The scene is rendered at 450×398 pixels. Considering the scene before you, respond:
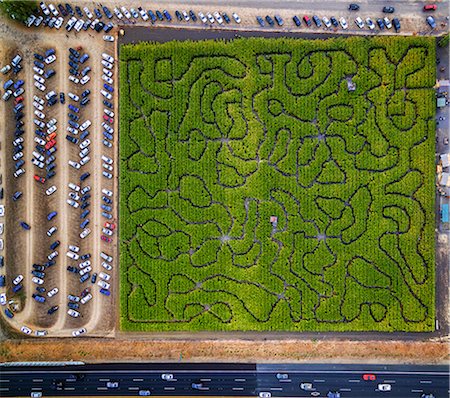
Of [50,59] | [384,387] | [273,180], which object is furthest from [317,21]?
[384,387]

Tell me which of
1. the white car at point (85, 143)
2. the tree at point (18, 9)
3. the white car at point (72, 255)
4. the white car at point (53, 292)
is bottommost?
the white car at point (53, 292)

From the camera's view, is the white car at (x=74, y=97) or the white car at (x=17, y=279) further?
the white car at (x=74, y=97)

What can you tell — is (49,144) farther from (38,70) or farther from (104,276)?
(104,276)

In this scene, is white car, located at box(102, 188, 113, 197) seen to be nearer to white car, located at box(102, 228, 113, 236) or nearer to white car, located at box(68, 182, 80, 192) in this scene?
white car, located at box(68, 182, 80, 192)

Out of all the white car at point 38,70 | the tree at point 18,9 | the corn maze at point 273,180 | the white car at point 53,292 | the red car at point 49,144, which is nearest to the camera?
the tree at point 18,9

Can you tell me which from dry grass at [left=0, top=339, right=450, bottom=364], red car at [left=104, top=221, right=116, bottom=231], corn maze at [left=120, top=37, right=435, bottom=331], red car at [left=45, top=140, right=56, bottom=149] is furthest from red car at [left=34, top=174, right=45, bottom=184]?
dry grass at [left=0, top=339, right=450, bottom=364]

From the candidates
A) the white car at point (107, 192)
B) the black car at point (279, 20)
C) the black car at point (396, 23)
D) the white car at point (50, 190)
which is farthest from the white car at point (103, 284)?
the black car at point (396, 23)

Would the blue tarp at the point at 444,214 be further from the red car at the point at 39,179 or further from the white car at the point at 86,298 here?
the red car at the point at 39,179
